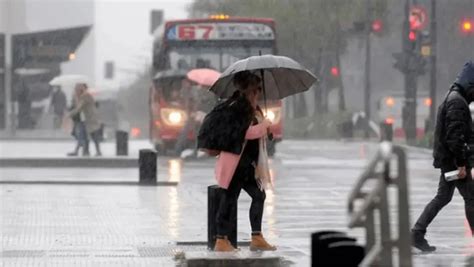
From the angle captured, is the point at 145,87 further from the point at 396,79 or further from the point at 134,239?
the point at 134,239

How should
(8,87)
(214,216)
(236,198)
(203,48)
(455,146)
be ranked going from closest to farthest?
(236,198)
(455,146)
(214,216)
(203,48)
(8,87)

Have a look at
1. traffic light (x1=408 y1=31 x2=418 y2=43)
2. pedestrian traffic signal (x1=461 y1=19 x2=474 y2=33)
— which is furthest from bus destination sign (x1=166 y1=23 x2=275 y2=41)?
traffic light (x1=408 y1=31 x2=418 y2=43)

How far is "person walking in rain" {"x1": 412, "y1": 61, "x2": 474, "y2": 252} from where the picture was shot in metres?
14.2

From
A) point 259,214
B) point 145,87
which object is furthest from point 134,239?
point 145,87

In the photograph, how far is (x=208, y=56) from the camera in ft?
123

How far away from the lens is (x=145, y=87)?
4870 inches

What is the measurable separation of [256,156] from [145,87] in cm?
11000

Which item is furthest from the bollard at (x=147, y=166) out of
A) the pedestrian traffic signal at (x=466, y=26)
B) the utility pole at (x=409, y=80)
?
the utility pole at (x=409, y=80)

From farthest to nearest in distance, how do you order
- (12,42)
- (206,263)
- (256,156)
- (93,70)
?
(93,70) → (12,42) → (256,156) → (206,263)

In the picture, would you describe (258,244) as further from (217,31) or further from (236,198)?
(217,31)

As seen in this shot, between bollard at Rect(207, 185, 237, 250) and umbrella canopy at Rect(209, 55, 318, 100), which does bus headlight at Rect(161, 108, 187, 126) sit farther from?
bollard at Rect(207, 185, 237, 250)

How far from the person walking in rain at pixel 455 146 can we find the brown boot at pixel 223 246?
6.52ft

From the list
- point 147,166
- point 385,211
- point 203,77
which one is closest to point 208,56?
point 203,77

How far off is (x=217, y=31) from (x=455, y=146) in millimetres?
23726
